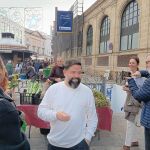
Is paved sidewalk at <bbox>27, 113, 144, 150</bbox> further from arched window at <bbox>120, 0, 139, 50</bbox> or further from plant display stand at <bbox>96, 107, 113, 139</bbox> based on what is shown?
arched window at <bbox>120, 0, 139, 50</bbox>

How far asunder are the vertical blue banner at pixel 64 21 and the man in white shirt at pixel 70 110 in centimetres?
3476

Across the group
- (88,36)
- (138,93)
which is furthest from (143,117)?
(88,36)

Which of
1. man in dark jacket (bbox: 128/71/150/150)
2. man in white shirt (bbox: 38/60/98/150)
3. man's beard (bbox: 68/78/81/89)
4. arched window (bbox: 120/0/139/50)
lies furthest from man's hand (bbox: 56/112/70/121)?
arched window (bbox: 120/0/139/50)

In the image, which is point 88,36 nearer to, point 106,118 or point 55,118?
point 106,118

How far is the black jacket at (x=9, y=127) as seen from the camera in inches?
70.3

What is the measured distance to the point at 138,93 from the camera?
3.88 m

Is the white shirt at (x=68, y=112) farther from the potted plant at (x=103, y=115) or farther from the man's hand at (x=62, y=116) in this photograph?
the potted plant at (x=103, y=115)

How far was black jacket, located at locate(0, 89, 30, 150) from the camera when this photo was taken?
5.86 feet

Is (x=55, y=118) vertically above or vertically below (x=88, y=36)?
below

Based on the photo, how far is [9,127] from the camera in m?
1.81

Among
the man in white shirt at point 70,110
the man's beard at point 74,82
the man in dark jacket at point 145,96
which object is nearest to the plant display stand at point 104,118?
the man in dark jacket at point 145,96

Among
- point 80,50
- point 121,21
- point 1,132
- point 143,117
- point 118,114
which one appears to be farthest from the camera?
point 80,50

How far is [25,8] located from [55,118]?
71.8 ft

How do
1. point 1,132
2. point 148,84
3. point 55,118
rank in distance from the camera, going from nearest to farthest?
1. point 1,132
2. point 55,118
3. point 148,84
